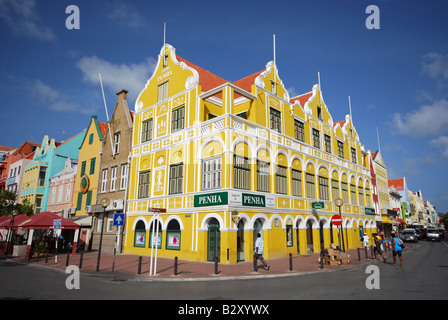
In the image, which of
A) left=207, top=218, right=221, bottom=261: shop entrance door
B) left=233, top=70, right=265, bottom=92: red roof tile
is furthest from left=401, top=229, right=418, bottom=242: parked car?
left=207, top=218, right=221, bottom=261: shop entrance door

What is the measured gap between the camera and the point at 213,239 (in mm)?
18594

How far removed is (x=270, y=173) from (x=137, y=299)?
49.2ft

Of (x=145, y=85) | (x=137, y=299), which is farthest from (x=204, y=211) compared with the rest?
(x=145, y=85)

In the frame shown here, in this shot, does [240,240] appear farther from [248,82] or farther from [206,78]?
[206,78]

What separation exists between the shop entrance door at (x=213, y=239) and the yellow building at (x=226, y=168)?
62 millimetres

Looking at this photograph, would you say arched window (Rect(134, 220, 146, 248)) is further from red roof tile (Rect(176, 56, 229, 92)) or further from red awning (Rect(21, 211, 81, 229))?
red roof tile (Rect(176, 56, 229, 92))

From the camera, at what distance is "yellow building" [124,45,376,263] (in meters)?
18.8

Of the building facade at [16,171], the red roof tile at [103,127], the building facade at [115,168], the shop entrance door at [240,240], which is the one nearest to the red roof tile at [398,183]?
the red roof tile at [103,127]

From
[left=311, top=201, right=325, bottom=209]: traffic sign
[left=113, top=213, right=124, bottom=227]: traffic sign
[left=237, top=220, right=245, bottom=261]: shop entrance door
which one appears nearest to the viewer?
[left=113, top=213, right=124, bottom=227]: traffic sign

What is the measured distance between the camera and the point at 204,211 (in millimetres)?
19016

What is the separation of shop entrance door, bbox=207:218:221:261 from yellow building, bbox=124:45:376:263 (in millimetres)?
62

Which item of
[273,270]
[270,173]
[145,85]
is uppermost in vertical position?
[145,85]
